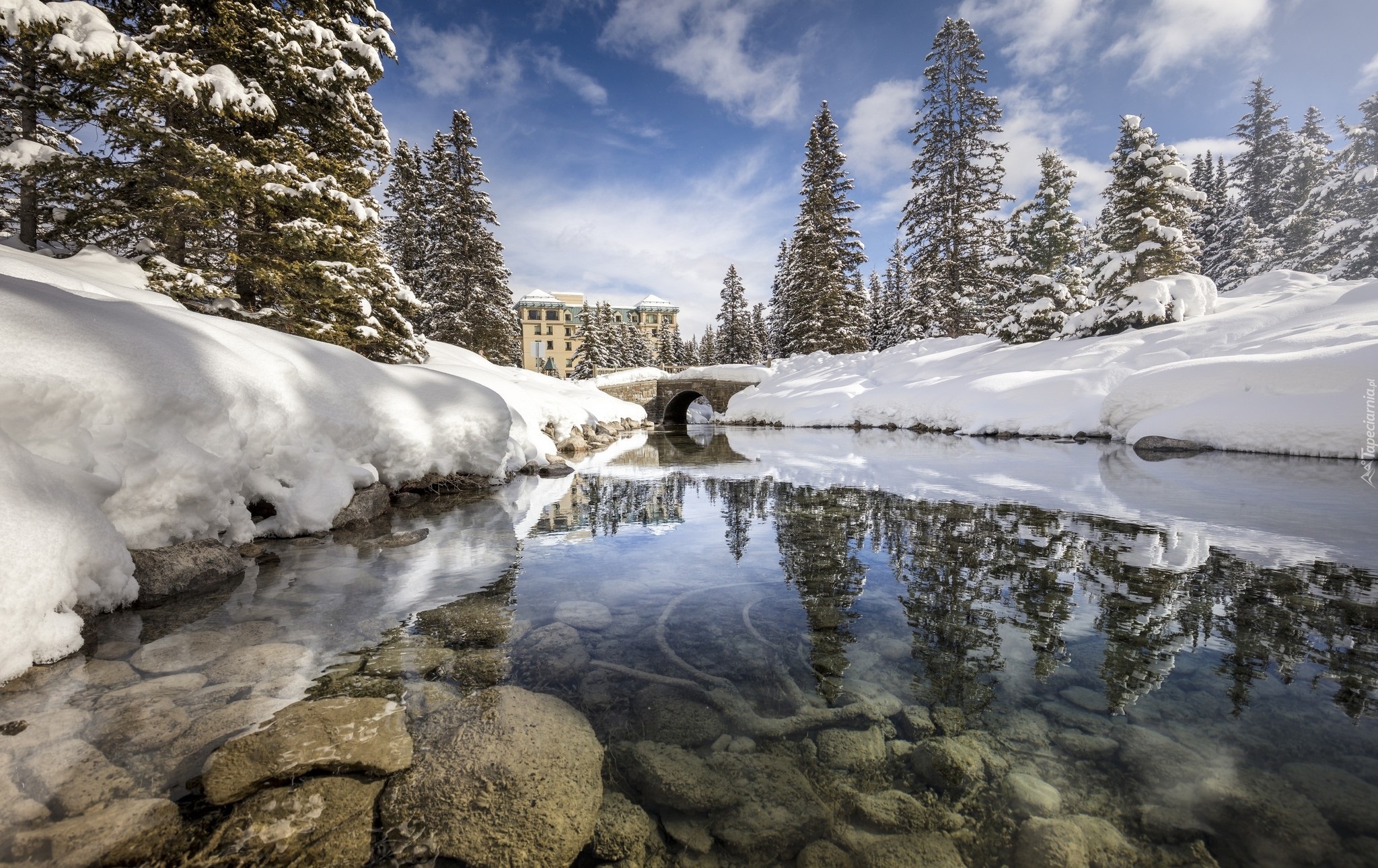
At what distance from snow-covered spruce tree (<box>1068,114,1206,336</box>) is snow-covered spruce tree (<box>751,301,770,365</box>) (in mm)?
32625

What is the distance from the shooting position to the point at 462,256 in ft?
92.7

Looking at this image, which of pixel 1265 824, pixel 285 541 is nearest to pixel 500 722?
pixel 1265 824

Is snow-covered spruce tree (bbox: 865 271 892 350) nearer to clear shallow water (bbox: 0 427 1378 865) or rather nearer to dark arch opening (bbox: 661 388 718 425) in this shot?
dark arch opening (bbox: 661 388 718 425)

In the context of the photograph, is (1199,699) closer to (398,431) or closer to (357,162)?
(398,431)

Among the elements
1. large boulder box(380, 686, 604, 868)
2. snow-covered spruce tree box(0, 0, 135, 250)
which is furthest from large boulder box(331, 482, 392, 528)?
snow-covered spruce tree box(0, 0, 135, 250)

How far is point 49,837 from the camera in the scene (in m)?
1.69

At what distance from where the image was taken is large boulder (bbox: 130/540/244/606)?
3802mm

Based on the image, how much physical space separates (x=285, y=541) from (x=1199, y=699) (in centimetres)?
737

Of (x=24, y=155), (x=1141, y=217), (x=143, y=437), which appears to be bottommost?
(x=143, y=437)

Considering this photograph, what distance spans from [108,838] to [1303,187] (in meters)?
49.4

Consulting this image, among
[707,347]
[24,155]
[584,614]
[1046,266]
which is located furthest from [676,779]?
[707,347]

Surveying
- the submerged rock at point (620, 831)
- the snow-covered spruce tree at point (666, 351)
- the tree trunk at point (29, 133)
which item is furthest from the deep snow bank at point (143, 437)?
the snow-covered spruce tree at point (666, 351)

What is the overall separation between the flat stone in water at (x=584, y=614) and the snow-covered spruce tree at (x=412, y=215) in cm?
3014

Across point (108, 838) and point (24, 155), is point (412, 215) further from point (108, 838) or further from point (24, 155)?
point (108, 838)
